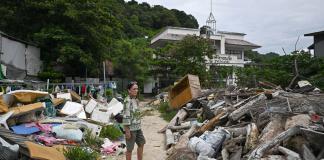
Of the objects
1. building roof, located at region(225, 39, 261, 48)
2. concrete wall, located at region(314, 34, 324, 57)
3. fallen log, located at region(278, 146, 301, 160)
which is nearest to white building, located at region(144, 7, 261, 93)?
building roof, located at region(225, 39, 261, 48)

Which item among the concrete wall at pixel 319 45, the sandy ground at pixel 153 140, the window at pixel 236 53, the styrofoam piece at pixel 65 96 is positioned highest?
the window at pixel 236 53

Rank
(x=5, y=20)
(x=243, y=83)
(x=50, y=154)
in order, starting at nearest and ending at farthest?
(x=50, y=154) → (x=243, y=83) → (x=5, y=20)

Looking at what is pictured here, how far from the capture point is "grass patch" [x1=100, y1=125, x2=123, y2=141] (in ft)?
31.9

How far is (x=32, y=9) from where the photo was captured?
20906 mm

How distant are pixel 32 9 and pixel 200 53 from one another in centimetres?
1057

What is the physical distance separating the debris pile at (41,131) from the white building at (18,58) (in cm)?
639

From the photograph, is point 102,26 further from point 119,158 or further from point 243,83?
point 119,158

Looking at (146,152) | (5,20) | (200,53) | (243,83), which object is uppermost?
(5,20)

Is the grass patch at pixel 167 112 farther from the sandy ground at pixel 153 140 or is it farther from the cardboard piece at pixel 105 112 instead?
the cardboard piece at pixel 105 112

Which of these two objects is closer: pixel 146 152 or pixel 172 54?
pixel 146 152

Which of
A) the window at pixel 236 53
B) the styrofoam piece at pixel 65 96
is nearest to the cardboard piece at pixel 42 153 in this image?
the styrofoam piece at pixel 65 96

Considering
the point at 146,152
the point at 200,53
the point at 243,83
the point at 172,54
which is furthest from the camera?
the point at 172,54

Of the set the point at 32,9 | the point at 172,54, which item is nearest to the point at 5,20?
the point at 32,9

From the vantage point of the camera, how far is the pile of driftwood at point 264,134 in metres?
5.79
